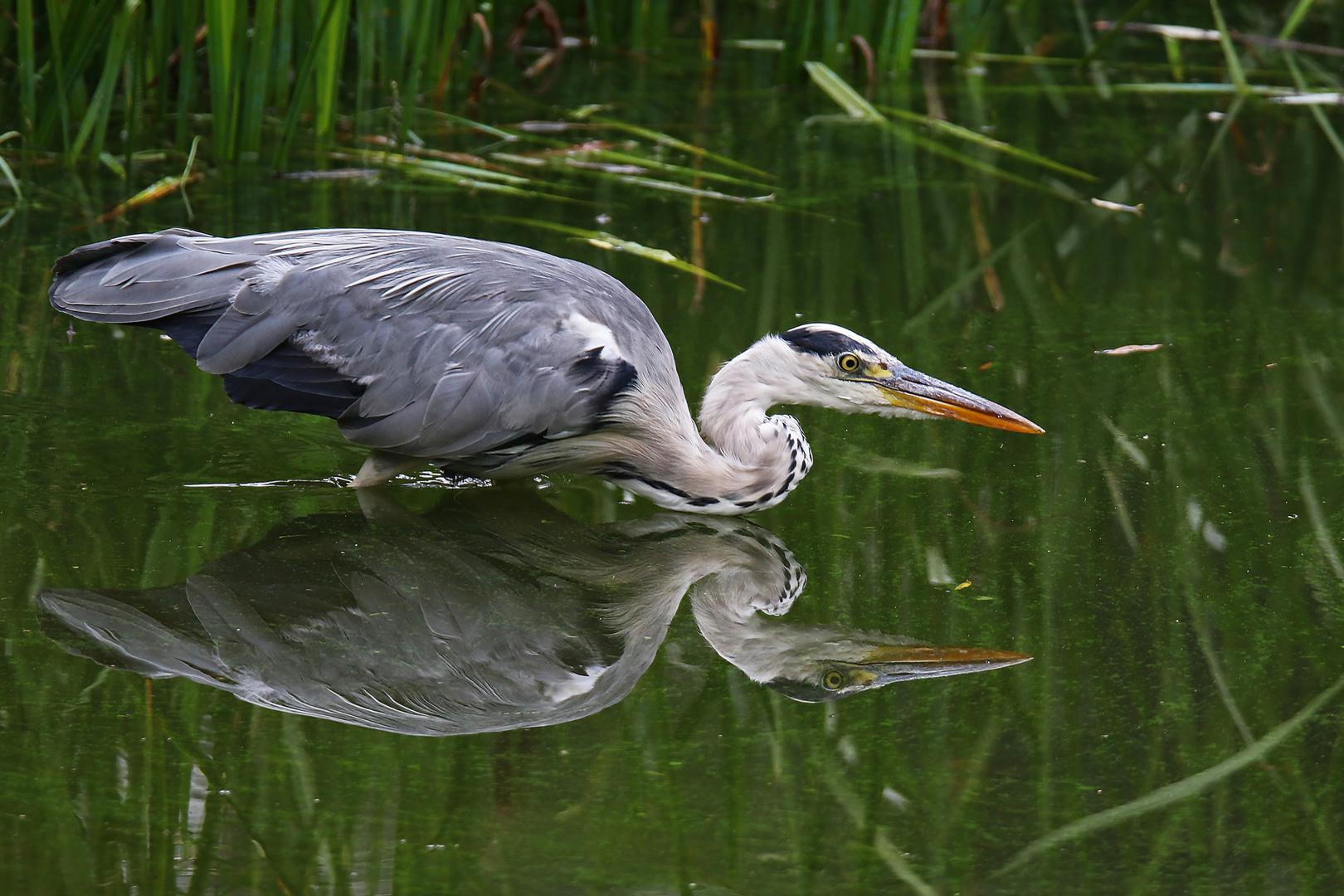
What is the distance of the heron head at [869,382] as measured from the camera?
4.24 meters

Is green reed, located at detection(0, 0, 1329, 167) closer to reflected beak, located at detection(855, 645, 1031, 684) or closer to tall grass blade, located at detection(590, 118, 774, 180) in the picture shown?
tall grass blade, located at detection(590, 118, 774, 180)

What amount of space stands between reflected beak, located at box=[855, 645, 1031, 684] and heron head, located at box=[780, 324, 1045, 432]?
3.24ft

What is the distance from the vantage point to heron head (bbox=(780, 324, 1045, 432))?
4.24 meters

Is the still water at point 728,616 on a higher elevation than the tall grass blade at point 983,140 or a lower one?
lower

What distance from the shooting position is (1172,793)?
298cm

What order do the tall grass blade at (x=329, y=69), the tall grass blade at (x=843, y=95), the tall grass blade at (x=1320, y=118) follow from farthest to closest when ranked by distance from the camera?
1. the tall grass blade at (x=843, y=95)
2. the tall grass blade at (x=1320, y=118)
3. the tall grass blade at (x=329, y=69)

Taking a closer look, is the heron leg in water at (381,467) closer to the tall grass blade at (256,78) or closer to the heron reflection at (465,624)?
the heron reflection at (465,624)

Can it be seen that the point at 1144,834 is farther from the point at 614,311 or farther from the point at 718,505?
the point at 614,311

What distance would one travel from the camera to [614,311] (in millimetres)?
4277

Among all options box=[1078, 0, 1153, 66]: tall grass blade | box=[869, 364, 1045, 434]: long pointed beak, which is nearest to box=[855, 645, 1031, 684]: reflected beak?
box=[869, 364, 1045, 434]: long pointed beak

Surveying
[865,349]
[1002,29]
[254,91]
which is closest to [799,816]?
[865,349]

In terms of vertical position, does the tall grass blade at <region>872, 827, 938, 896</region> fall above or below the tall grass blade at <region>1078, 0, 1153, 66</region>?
below

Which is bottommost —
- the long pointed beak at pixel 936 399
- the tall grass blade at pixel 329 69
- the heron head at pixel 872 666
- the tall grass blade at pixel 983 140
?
the heron head at pixel 872 666

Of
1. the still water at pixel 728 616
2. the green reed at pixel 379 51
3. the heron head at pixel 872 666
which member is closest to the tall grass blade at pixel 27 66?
the green reed at pixel 379 51
